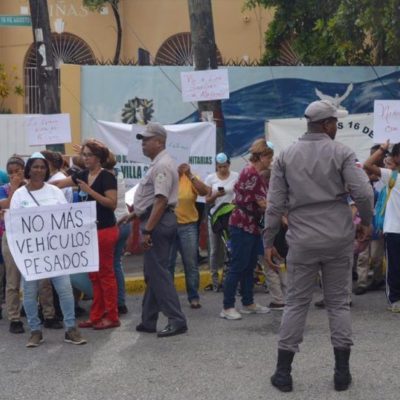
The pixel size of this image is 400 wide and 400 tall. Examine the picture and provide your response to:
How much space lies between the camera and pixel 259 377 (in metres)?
5.94

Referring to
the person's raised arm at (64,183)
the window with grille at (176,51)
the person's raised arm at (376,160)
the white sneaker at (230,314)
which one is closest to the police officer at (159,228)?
the white sneaker at (230,314)

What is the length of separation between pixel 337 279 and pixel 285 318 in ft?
1.41

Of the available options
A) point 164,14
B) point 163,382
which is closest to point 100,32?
point 164,14

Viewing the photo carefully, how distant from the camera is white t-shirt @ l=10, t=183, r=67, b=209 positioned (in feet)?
23.2

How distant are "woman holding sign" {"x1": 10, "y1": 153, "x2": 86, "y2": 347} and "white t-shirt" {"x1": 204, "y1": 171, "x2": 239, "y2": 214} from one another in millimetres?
2545

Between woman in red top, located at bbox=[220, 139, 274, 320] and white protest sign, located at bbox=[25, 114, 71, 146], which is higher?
white protest sign, located at bbox=[25, 114, 71, 146]

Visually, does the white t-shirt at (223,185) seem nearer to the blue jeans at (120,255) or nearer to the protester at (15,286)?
the blue jeans at (120,255)

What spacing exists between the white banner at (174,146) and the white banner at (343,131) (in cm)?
161

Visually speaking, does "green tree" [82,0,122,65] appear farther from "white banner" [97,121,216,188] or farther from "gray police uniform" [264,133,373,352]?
"gray police uniform" [264,133,373,352]

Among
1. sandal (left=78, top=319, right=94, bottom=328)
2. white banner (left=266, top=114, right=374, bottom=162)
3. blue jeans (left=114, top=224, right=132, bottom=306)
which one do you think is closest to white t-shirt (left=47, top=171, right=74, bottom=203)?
blue jeans (left=114, top=224, right=132, bottom=306)

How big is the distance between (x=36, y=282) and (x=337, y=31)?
6347 mm

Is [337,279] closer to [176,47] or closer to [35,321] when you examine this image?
[35,321]

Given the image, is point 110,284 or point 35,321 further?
point 110,284

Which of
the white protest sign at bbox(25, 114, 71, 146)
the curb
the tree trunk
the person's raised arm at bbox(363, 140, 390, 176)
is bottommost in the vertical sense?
the curb
